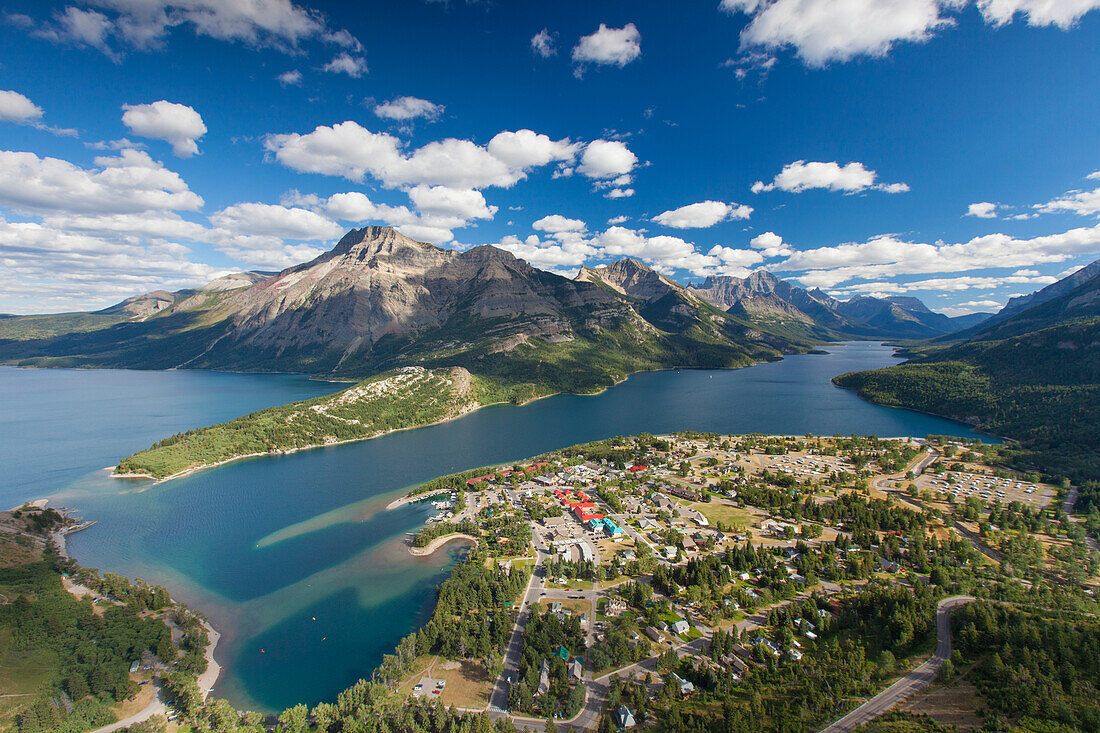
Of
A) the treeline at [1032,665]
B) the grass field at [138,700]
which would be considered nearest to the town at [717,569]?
the treeline at [1032,665]

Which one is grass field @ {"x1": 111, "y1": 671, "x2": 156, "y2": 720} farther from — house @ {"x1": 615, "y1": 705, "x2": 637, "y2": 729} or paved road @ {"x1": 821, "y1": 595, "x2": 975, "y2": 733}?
paved road @ {"x1": 821, "y1": 595, "x2": 975, "y2": 733}

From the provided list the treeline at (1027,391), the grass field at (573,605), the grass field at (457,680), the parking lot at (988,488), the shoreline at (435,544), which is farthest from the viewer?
the treeline at (1027,391)

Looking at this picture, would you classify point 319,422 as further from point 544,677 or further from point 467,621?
point 544,677

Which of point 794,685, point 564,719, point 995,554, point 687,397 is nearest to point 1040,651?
point 794,685

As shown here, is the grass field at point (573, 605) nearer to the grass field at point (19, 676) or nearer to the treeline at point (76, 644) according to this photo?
the treeline at point (76, 644)

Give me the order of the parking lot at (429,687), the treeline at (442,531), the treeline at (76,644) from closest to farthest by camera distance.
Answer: the treeline at (76,644) < the parking lot at (429,687) < the treeline at (442,531)

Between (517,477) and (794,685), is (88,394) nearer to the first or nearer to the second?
(517,477)
